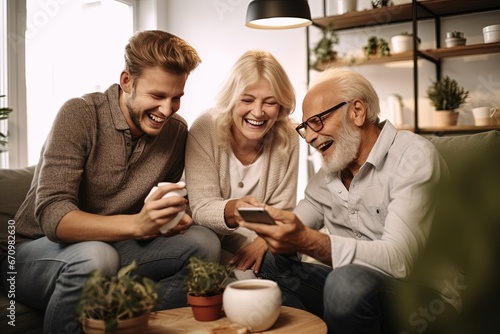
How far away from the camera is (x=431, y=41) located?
381 cm

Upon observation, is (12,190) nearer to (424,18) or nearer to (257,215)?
(257,215)

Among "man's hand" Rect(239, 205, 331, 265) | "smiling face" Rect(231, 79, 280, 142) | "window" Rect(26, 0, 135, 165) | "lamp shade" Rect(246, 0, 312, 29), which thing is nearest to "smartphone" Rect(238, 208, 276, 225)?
"man's hand" Rect(239, 205, 331, 265)

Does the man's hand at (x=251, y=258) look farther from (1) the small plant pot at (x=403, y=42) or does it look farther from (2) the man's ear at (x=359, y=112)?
(1) the small plant pot at (x=403, y=42)

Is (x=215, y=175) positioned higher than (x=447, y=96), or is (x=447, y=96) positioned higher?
(x=447, y=96)

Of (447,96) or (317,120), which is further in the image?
(447,96)

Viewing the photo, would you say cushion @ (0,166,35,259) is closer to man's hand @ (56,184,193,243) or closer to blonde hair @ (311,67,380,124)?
man's hand @ (56,184,193,243)

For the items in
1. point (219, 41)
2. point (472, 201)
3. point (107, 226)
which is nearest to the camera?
point (472, 201)

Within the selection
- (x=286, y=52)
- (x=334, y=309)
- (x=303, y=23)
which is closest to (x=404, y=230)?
(x=334, y=309)

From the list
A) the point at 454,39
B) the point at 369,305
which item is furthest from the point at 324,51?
the point at 369,305

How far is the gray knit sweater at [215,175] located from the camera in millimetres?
1988

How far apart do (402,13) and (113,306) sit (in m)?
3.30

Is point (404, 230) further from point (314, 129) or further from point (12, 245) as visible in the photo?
point (12, 245)

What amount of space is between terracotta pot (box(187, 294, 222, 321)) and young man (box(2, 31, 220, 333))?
0.26m

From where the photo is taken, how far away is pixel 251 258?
1.80 meters
